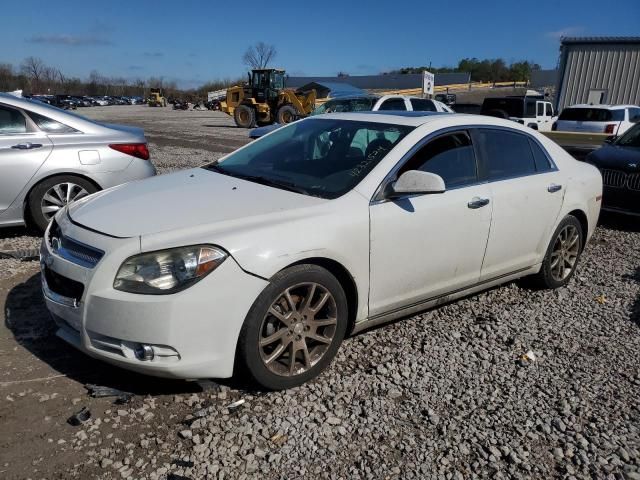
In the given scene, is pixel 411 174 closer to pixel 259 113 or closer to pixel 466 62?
pixel 259 113

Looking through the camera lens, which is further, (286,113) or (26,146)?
(286,113)

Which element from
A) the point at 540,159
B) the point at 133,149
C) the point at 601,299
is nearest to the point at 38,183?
the point at 133,149

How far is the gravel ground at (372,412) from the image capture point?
2471mm

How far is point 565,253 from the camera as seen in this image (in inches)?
186

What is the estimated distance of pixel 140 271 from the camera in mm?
2637

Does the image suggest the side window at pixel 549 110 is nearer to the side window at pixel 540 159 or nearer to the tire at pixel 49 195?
the side window at pixel 540 159

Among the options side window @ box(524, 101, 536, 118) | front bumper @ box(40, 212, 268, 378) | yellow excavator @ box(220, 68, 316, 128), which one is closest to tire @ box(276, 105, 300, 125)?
yellow excavator @ box(220, 68, 316, 128)

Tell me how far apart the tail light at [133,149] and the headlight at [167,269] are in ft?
11.4

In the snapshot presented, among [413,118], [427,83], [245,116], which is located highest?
[413,118]

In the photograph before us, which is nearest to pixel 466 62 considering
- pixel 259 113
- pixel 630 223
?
pixel 259 113

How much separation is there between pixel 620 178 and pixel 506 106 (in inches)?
516

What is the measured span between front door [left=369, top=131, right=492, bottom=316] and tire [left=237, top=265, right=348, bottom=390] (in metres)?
0.33

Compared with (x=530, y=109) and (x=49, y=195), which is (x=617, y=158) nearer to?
(x=49, y=195)

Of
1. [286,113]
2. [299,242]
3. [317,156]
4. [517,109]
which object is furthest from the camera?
[286,113]
